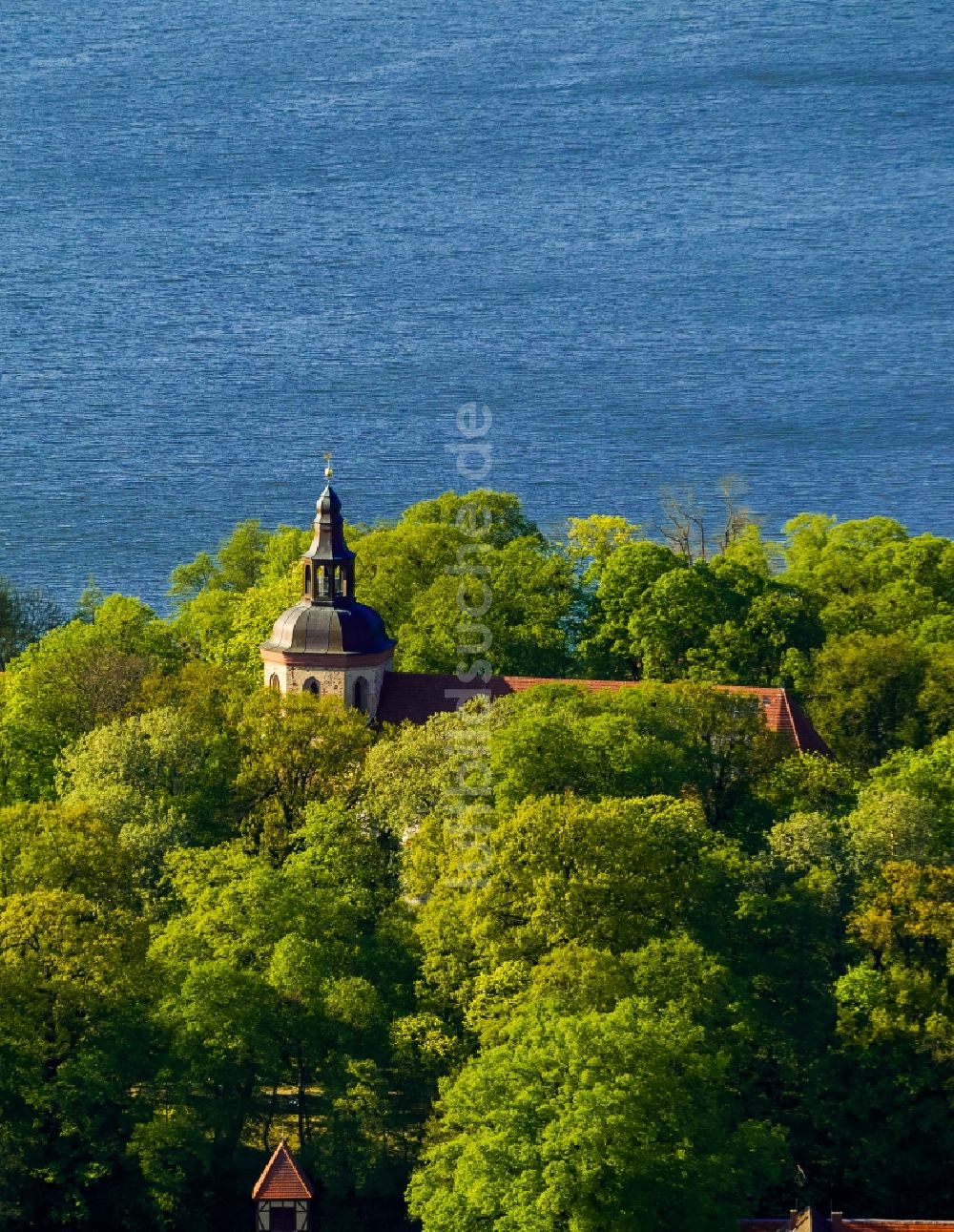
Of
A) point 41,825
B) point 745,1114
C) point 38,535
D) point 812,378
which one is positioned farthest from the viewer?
point 812,378

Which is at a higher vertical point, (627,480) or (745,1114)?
(627,480)

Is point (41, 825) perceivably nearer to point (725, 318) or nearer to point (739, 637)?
point (739, 637)

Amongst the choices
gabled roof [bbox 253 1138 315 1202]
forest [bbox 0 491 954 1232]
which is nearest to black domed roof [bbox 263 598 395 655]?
forest [bbox 0 491 954 1232]

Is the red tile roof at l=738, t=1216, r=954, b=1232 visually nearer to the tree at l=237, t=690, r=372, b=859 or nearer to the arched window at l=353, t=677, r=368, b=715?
the tree at l=237, t=690, r=372, b=859

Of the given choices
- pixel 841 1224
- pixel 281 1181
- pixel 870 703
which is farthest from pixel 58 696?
pixel 841 1224

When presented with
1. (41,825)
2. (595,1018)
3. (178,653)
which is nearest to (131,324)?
(178,653)

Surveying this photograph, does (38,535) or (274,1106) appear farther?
(38,535)
